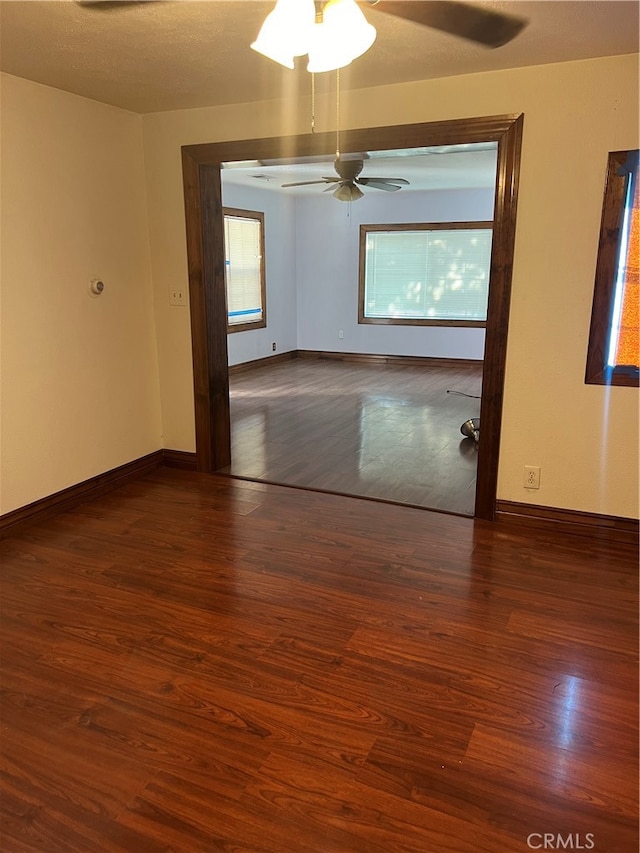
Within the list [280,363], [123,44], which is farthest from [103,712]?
[280,363]

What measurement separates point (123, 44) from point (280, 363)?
6.68 meters

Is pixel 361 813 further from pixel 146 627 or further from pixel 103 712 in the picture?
pixel 146 627

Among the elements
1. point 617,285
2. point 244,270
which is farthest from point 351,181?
point 617,285

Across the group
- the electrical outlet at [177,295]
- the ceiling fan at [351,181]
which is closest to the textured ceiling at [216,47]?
the electrical outlet at [177,295]

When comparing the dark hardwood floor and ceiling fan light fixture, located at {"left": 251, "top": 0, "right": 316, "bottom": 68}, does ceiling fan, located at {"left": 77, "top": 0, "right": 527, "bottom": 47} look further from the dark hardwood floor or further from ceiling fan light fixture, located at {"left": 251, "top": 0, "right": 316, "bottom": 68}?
the dark hardwood floor

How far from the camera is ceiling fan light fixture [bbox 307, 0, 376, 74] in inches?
67.4

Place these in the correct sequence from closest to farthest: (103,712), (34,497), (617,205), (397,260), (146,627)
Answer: (103,712)
(146,627)
(617,205)
(34,497)
(397,260)

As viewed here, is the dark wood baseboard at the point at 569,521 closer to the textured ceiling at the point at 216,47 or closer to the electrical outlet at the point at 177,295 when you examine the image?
the textured ceiling at the point at 216,47

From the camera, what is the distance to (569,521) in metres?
3.26

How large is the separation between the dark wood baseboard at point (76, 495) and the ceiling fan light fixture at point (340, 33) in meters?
2.71

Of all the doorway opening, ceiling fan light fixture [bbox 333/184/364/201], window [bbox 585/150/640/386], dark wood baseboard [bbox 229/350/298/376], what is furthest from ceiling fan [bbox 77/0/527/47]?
dark wood baseboard [bbox 229/350/298/376]

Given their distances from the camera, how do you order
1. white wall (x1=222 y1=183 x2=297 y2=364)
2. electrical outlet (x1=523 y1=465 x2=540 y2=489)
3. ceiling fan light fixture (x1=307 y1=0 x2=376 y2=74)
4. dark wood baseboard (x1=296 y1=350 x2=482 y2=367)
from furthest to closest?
dark wood baseboard (x1=296 y1=350 x2=482 y2=367), white wall (x1=222 y1=183 x2=297 y2=364), electrical outlet (x1=523 y1=465 x2=540 y2=489), ceiling fan light fixture (x1=307 y1=0 x2=376 y2=74)

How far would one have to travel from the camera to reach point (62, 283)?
3.43m

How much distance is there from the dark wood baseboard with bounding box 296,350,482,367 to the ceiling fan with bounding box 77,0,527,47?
21.1 feet
